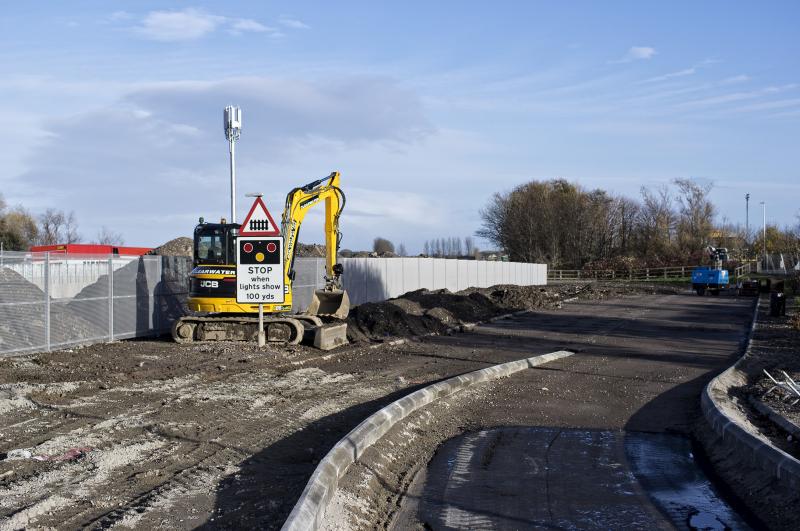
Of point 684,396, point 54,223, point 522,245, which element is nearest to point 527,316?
point 684,396

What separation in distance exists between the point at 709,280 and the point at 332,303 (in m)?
39.8

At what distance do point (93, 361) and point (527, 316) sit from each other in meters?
19.7

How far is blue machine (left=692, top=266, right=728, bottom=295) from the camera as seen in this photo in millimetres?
54125

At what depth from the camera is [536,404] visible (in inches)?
485

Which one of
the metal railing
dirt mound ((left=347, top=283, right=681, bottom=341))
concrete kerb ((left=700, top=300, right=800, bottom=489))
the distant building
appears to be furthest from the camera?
the metal railing

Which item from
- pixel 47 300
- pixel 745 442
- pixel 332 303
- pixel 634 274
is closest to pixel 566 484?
pixel 745 442

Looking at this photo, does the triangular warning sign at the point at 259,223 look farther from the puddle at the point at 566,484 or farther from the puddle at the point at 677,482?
the puddle at the point at 677,482

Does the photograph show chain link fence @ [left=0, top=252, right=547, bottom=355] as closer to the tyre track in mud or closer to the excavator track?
the tyre track in mud

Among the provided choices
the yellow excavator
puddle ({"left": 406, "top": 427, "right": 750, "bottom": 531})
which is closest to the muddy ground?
puddle ({"left": 406, "top": 427, "right": 750, "bottom": 531})

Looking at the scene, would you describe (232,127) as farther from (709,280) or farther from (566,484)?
(709,280)

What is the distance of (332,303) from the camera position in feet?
70.3

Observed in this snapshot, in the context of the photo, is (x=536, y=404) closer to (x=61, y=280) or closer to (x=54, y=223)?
(x=61, y=280)

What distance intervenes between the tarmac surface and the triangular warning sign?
17.3ft

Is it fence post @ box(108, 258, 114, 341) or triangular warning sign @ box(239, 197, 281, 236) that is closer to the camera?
triangular warning sign @ box(239, 197, 281, 236)
